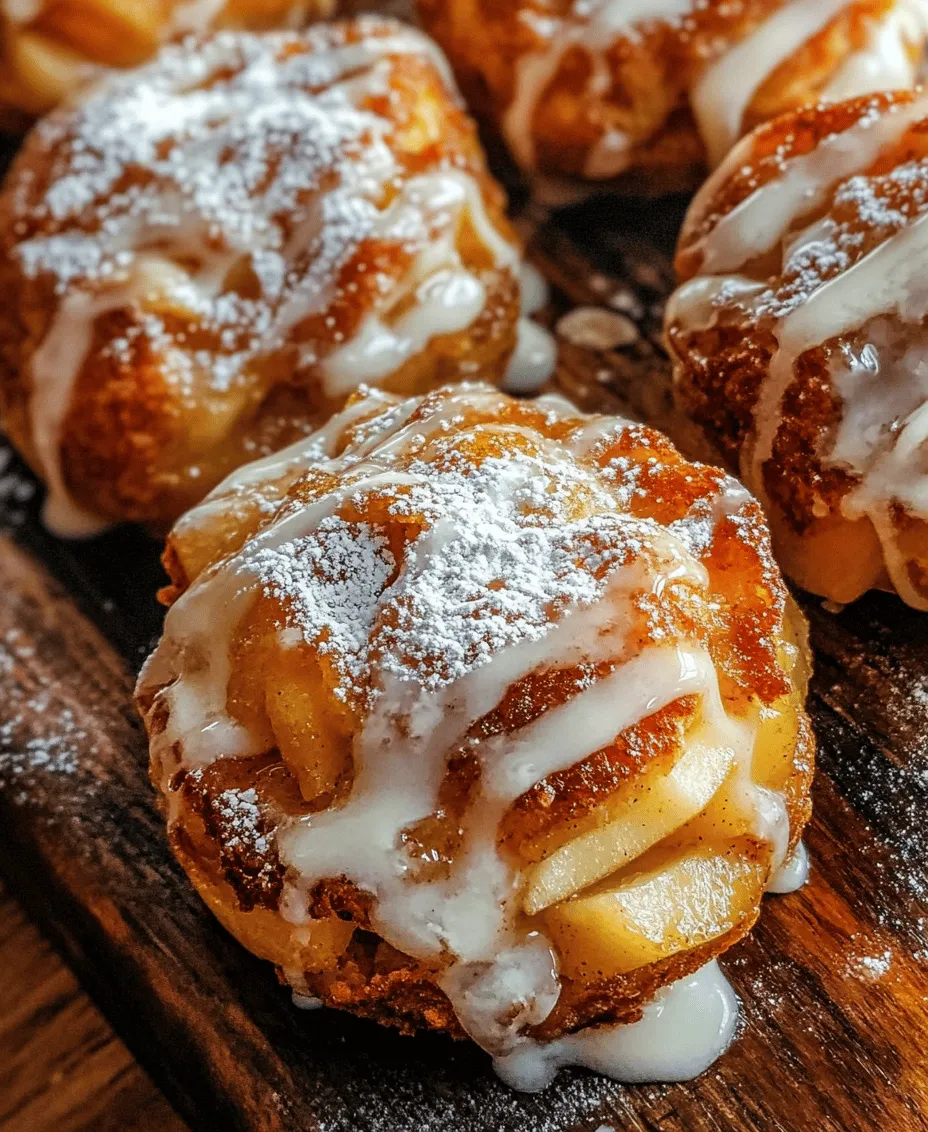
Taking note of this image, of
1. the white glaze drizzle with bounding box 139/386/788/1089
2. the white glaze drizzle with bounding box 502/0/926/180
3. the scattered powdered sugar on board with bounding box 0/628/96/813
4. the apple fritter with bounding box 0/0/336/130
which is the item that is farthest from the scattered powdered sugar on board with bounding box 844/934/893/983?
the apple fritter with bounding box 0/0/336/130

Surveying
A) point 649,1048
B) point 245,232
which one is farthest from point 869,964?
point 245,232

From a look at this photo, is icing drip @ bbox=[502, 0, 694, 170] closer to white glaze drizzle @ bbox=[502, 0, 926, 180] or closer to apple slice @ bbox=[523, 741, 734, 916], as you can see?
white glaze drizzle @ bbox=[502, 0, 926, 180]

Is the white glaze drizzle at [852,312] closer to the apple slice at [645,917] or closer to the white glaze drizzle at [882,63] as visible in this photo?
the white glaze drizzle at [882,63]

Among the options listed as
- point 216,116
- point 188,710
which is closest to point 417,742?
point 188,710

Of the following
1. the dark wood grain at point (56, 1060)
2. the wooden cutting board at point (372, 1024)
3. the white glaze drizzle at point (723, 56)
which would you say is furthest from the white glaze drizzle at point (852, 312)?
the dark wood grain at point (56, 1060)

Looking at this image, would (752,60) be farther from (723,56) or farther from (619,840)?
(619,840)
